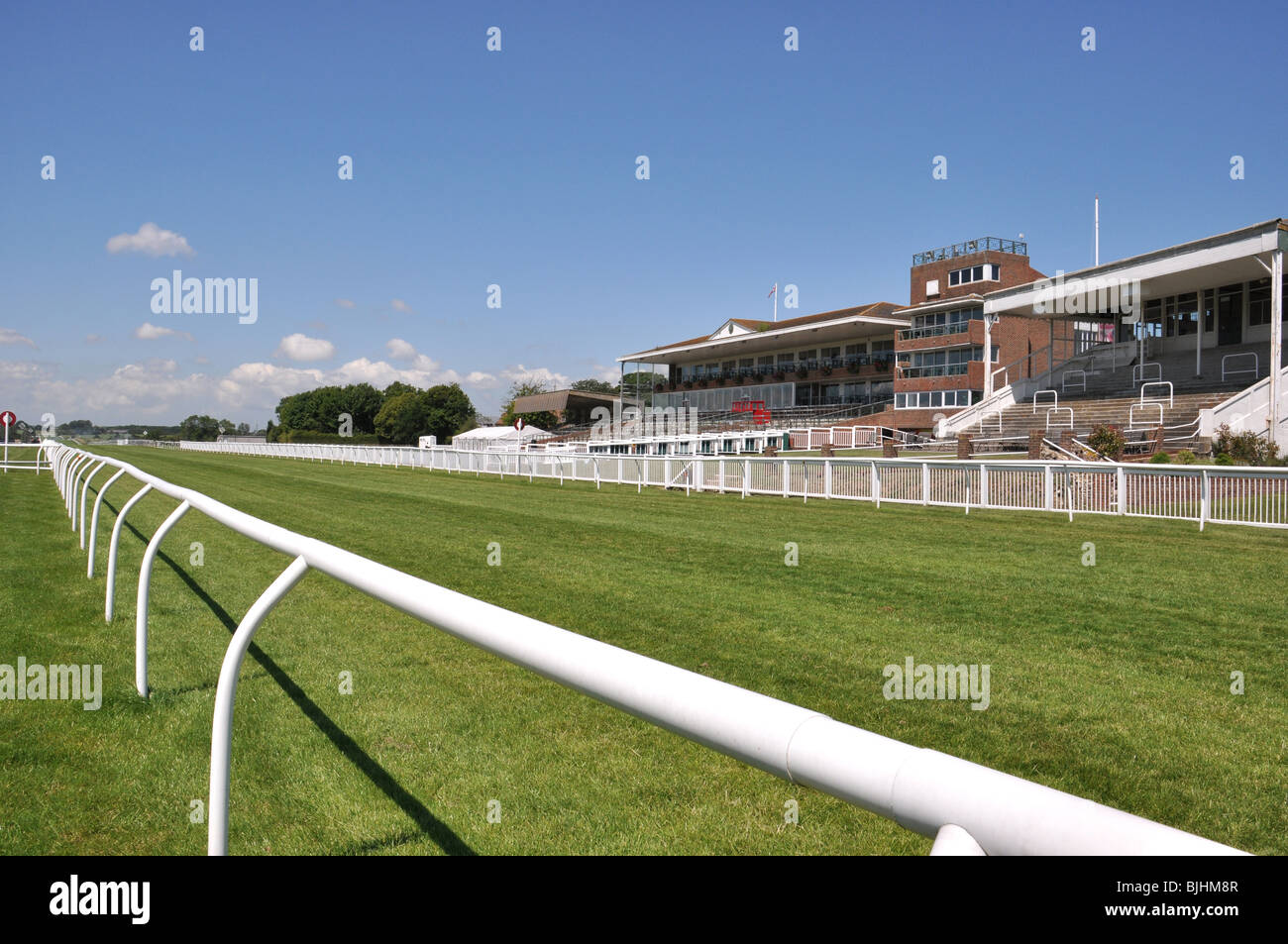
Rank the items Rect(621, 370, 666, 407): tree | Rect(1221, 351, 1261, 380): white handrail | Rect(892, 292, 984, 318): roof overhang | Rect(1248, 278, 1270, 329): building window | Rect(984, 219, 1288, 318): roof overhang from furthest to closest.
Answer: Rect(621, 370, 666, 407): tree
Rect(892, 292, 984, 318): roof overhang
Rect(1248, 278, 1270, 329): building window
Rect(1221, 351, 1261, 380): white handrail
Rect(984, 219, 1288, 318): roof overhang

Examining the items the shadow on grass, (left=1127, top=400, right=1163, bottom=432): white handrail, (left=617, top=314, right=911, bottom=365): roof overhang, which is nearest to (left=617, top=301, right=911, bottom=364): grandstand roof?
(left=617, top=314, right=911, bottom=365): roof overhang

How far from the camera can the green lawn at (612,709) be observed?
3.59 meters

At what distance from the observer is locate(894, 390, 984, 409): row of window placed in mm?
54281

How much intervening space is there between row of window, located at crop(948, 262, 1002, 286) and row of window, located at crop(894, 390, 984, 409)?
371 inches

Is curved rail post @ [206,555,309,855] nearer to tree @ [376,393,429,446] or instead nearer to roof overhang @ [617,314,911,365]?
roof overhang @ [617,314,911,365]

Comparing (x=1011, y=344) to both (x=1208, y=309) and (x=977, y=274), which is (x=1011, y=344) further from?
(x=1208, y=309)

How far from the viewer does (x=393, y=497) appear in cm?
2372

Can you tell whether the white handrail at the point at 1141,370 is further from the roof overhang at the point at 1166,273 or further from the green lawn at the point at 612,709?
the green lawn at the point at 612,709

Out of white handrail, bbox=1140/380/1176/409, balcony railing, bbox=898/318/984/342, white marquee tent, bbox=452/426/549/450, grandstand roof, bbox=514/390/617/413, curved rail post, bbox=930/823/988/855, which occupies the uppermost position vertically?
balcony railing, bbox=898/318/984/342

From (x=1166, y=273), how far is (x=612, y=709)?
34.2 m
